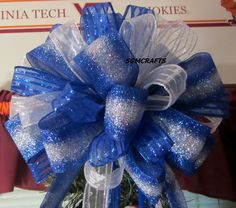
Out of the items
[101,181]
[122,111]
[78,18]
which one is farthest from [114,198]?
[78,18]

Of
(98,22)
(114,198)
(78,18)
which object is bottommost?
(114,198)

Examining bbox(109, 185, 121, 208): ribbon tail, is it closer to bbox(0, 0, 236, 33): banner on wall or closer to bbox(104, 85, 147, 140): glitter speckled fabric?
bbox(104, 85, 147, 140): glitter speckled fabric

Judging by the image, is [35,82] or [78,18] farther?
[78,18]

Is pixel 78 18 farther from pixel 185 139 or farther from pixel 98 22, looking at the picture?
pixel 185 139

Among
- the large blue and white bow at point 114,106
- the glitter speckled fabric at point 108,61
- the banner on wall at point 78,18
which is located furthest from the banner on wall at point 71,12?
the glitter speckled fabric at point 108,61

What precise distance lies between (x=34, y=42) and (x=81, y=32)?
50 cm

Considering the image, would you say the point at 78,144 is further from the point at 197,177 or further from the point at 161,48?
the point at 197,177

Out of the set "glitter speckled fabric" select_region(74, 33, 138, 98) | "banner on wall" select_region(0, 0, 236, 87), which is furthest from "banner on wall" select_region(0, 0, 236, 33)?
"glitter speckled fabric" select_region(74, 33, 138, 98)

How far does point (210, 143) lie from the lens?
61 centimetres

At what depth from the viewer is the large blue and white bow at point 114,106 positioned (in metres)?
0.52

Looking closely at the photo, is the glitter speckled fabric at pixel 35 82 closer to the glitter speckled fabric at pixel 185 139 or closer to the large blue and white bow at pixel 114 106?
the large blue and white bow at pixel 114 106

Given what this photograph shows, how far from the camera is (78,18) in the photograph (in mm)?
1104

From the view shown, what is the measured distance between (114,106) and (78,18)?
0.65 metres

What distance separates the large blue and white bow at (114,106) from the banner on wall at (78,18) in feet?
A: 1.56
